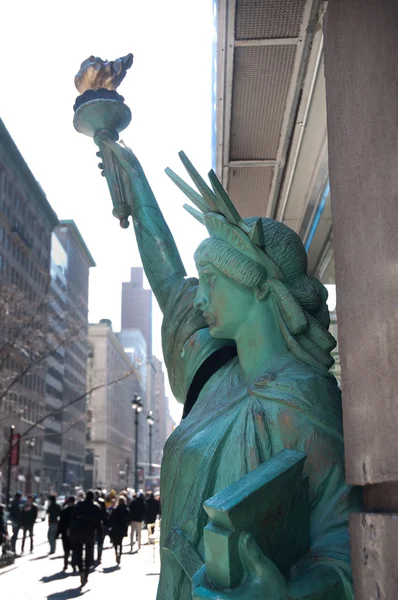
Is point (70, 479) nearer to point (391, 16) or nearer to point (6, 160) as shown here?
point (6, 160)

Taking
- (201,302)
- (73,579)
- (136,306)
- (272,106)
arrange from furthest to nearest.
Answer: (136,306), (73,579), (272,106), (201,302)

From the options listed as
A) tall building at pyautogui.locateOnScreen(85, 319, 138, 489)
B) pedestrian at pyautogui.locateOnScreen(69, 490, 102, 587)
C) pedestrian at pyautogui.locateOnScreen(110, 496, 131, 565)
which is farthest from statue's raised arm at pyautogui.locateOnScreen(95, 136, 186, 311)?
tall building at pyautogui.locateOnScreen(85, 319, 138, 489)

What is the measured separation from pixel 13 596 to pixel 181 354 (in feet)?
39.3

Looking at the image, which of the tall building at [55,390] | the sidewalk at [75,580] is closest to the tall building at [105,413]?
the tall building at [55,390]

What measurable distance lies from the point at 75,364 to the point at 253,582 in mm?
98608

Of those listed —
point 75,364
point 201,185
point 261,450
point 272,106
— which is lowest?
point 261,450

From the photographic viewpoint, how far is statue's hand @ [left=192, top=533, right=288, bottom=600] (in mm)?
1288

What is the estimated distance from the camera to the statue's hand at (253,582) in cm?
129

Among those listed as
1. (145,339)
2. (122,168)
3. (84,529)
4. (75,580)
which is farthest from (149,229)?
(145,339)

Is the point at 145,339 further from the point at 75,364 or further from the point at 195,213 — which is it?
the point at 195,213

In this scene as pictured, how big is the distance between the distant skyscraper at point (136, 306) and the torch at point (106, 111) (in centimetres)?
17230

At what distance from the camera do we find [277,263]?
1967mm

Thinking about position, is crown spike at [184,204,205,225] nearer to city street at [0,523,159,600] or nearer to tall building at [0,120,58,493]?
city street at [0,523,159,600]

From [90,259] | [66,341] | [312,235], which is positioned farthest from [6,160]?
[312,235]
